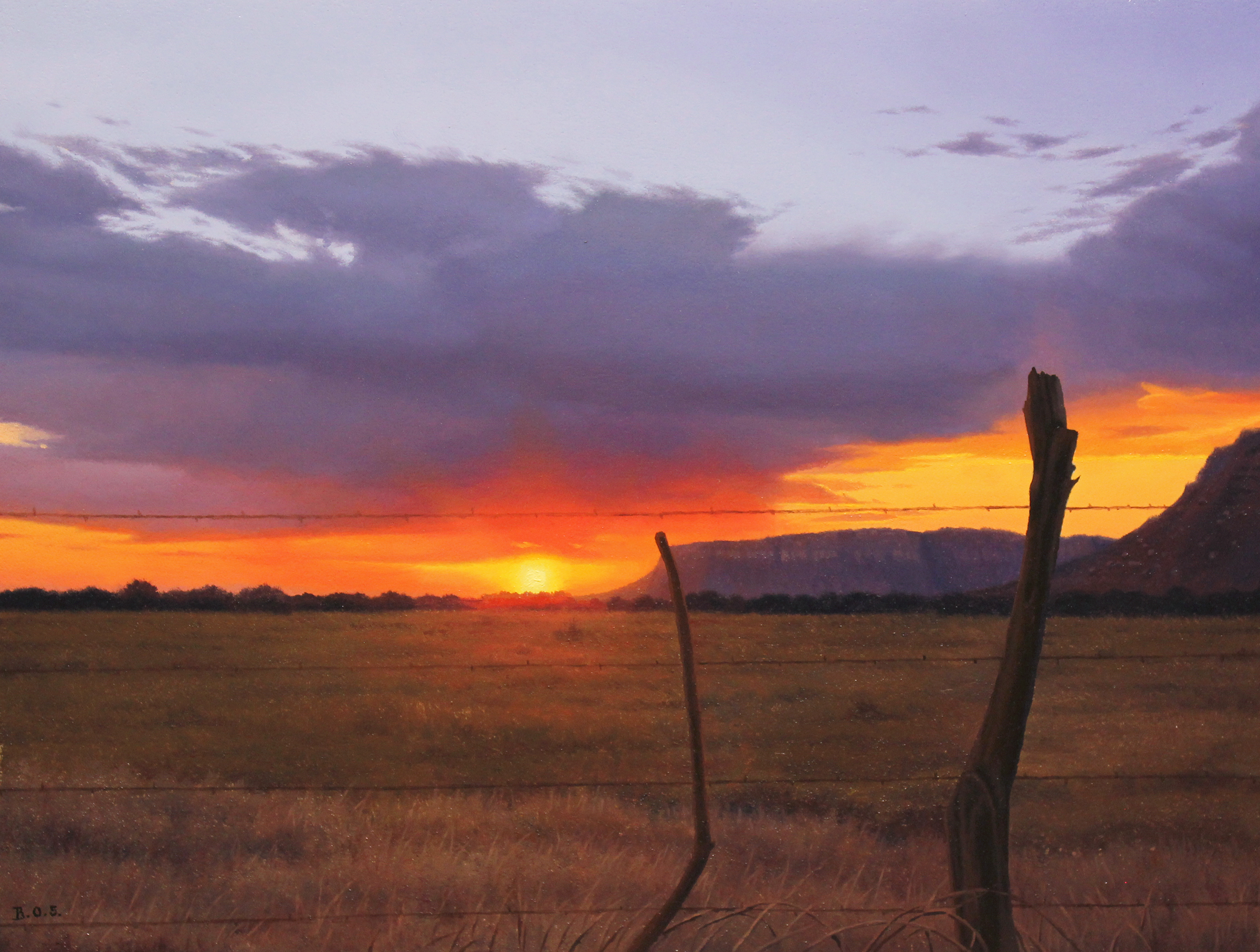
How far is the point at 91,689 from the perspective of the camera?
36.3 ft

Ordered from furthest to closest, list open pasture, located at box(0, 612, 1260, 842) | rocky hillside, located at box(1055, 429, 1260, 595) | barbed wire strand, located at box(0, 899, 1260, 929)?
rocky hillside, located at box(1055, 429, 1260, 595) < open pasture, located at box(0, 612, 1260, 842) < barbed wire strand, located at box(0, 899, 1260, 929)

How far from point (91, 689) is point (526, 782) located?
8747 mm

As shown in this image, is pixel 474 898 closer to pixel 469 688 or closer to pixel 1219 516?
pixel 469 688

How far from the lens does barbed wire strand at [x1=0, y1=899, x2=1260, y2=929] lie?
4219mm

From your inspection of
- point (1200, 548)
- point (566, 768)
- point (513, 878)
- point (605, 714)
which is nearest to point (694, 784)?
point (513, 878)

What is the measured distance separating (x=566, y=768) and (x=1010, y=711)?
6.41 m

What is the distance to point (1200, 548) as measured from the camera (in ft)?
135

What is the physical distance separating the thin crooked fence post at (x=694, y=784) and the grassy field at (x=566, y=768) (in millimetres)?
542

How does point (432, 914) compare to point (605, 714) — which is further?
point (605, 714)

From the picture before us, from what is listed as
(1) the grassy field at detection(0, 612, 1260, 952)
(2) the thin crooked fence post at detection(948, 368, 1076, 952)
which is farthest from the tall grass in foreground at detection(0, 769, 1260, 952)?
(2) the thin crooked fence post at detection(948, 368, 1076, 952)

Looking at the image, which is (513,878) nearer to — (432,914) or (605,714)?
(432,914)

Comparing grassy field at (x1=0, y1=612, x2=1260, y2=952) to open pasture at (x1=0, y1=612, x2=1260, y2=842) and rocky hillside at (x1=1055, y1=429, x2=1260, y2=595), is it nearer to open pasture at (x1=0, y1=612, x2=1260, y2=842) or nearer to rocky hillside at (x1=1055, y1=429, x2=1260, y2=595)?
open pasture at (x1=0, y1=612, x2=1260, y2=842)

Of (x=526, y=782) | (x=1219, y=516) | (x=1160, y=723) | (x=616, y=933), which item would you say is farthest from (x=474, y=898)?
(x=1219, y=516)

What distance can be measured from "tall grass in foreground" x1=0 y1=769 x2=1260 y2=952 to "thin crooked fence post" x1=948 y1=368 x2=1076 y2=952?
0.68 ft
